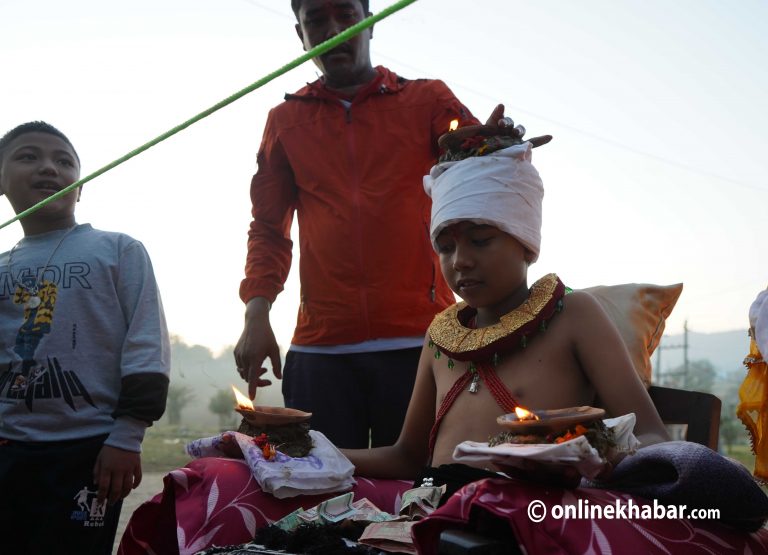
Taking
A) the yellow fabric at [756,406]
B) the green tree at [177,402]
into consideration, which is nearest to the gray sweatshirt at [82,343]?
the yellow fabric at [756,406]

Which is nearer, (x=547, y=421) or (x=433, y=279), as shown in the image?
(x=547, y=421)

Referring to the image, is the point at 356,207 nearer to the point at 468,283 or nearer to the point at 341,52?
the point at 341,52

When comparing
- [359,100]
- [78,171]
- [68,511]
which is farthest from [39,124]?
[68,511]

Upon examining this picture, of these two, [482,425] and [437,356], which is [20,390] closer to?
[437,356]

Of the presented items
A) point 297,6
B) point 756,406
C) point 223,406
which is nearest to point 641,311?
point 756,406

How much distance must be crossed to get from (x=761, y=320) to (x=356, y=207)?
1.60 m

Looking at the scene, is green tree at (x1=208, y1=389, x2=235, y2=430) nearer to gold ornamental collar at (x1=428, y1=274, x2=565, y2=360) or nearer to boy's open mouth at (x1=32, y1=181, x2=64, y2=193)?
boy's open mouth at (x1=32, y1=181, x2=64, y2=193)

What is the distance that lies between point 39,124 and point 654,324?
112 inches

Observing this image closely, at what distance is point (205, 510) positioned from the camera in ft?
6.89

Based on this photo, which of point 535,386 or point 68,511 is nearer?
point 535,386

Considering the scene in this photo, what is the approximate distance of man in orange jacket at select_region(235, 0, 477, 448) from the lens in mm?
3035

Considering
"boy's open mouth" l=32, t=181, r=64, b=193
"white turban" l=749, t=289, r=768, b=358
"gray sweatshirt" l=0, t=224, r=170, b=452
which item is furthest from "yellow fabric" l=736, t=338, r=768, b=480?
"boy's open mouth" l=32, t=181, r=64, b=193

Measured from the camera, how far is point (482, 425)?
2264 mm

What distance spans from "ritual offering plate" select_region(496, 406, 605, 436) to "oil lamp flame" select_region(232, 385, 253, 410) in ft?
3.50
